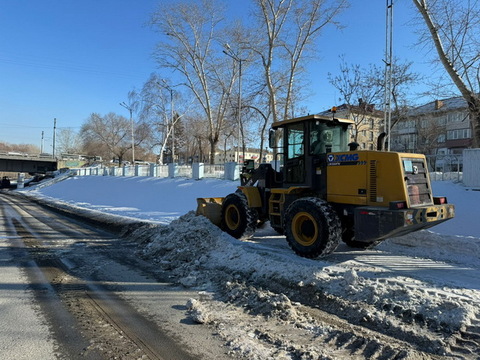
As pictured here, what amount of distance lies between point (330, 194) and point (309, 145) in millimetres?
1174

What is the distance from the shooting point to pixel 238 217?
897 centimetres

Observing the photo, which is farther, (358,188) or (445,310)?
(358,188)

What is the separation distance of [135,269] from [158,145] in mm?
61858

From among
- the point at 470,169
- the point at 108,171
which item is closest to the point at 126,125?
the point at 108,171

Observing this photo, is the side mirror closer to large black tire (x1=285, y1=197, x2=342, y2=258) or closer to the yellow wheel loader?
the yellow wheel loader

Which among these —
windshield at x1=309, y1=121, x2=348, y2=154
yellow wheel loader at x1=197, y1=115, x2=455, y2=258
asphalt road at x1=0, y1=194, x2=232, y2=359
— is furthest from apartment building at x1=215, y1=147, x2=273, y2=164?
asphalt road at x1=0, y1=194, x2=232, y2=359

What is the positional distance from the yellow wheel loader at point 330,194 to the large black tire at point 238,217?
2cm

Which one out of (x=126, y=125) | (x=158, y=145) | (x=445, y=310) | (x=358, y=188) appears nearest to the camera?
(x=445, y=310)

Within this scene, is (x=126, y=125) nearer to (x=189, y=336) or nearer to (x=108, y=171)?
(x=108, y=171)

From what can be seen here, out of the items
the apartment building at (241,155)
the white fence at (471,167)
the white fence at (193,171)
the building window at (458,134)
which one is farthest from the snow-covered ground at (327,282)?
the building window at (458,134)

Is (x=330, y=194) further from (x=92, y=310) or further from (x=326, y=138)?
(x=92, y=310)

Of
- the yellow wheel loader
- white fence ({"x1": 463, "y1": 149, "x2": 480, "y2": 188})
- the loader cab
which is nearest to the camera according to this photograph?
the yellow wheel loader

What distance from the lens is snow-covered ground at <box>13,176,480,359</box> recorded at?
3.95 meters

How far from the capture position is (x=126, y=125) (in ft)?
255
